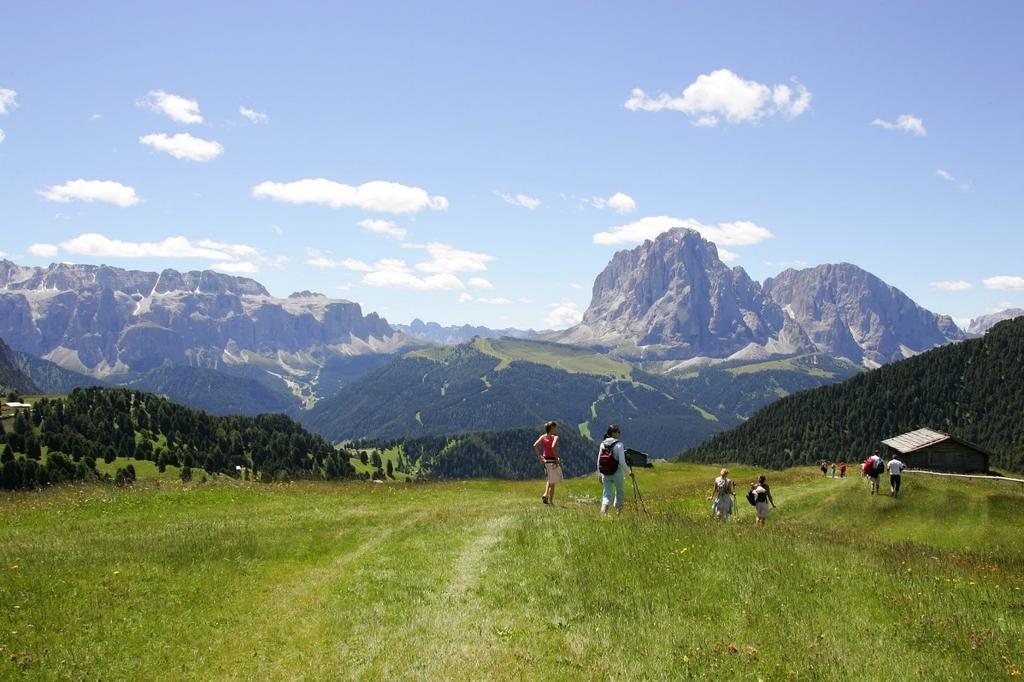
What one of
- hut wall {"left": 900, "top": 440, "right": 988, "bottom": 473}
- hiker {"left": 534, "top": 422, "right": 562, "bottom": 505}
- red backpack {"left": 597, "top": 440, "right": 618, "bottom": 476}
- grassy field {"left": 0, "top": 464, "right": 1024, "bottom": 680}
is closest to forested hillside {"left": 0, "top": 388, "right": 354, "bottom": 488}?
hiker {"left": 534, "top": 422, "right": 562, "bottom": 505}

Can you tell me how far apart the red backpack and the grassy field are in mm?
2214

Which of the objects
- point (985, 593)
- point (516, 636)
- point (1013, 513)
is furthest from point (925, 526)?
point (516, 636)

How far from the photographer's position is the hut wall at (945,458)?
92.4m

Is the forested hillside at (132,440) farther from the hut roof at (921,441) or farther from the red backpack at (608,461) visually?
the hut roof at (921,441)

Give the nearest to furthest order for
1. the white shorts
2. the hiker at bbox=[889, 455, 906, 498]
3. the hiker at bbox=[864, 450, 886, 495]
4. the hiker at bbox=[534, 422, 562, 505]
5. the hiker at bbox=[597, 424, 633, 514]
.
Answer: the hiker at bbox=[597, 424, 633, 514]
the hiker at bbox=[534, 422, 562, 505]
the white shorts
the hiker at bbox=[889, 455, 906, 498]
the hiker at bbox=[864, 450, 886, 495]

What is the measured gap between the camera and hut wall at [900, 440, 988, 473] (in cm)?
9244

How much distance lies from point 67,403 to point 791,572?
15373cm

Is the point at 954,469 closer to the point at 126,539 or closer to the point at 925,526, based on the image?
the point at 925,526

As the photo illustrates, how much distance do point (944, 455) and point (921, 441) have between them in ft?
11.1

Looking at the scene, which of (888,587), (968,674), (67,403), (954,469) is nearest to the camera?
(968,674)

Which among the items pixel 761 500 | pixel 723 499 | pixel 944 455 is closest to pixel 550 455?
pixel 723 499

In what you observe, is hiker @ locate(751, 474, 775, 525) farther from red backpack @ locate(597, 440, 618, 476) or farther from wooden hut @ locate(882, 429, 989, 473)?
wooden hut @ locate(882, 429, 989, 473)

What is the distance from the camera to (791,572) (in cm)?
2059

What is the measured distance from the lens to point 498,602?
1919cm
